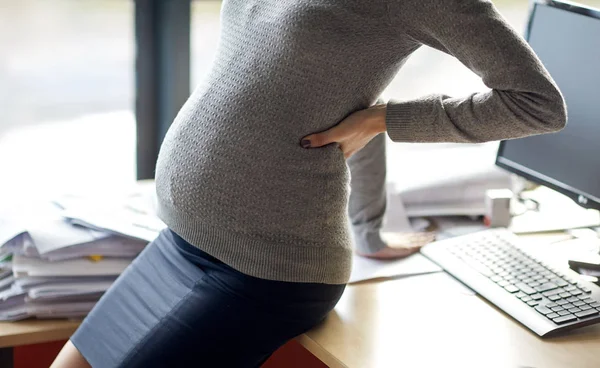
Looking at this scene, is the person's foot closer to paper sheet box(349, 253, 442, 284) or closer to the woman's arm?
paper sheet box(349, 253, 442, 284)

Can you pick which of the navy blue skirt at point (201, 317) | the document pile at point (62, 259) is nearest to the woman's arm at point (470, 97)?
the navy blue skirt at point (201, 317)

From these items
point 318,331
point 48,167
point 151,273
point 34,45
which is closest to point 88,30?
point 34,45

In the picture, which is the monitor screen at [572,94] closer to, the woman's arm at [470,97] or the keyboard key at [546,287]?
the keyboard key at [546,287]

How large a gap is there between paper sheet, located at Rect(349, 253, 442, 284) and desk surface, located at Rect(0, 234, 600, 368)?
3 centimetres

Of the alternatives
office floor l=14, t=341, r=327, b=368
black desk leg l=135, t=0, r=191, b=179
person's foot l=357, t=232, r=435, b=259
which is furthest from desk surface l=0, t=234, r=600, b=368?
black desk leg l=135, t=0, r=191, b=179

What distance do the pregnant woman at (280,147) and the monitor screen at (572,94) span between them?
15.1 inches

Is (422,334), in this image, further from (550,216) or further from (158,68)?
(158,68)

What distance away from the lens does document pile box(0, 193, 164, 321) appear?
1.60 m

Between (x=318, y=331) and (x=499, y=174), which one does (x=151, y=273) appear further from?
(x=499, y=174)

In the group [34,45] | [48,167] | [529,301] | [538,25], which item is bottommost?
[48,167]

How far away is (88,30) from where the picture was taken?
2.55 m

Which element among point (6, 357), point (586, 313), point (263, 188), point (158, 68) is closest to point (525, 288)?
point (586, 313)

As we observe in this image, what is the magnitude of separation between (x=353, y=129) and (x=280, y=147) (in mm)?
125

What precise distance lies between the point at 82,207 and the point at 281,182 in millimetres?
579
